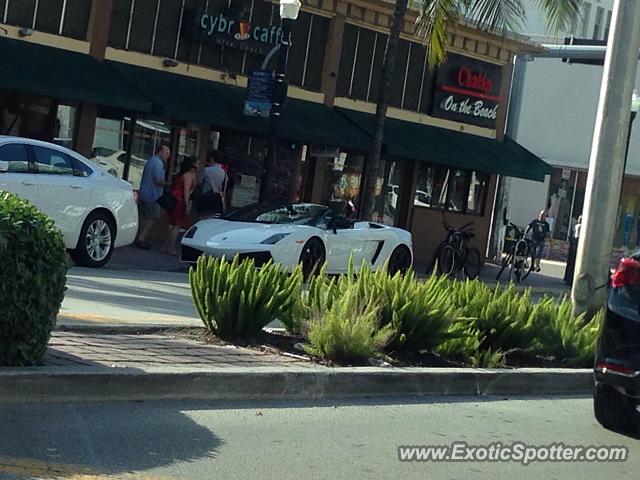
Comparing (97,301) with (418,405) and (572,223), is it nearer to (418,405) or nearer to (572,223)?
(418,405)

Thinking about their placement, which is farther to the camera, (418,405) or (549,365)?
(549,365)

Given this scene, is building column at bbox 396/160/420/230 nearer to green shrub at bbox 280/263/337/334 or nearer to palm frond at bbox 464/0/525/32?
palm frond at bbox 464/0/525/32

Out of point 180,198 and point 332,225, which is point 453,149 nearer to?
point 180,198

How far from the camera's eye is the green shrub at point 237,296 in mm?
9797

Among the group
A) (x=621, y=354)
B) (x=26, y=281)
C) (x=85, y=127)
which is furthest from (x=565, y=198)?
(x=26, y=281)

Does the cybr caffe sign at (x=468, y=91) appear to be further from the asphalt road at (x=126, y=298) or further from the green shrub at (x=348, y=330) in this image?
the green shrub at (x=348, y=330)

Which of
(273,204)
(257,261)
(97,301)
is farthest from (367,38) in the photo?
(97,301)

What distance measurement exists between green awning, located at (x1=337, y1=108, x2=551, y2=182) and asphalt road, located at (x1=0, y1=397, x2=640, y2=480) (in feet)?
60.9

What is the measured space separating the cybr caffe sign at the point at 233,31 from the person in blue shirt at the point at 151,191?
2.97 meters

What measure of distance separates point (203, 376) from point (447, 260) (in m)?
17.4

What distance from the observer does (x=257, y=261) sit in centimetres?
1841

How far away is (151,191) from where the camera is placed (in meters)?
21.8

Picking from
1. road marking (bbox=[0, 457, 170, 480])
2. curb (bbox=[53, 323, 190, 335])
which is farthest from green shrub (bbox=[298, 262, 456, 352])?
road marking (bbox=[0, 457, 170, 480])

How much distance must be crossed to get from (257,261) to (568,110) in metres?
30.2
